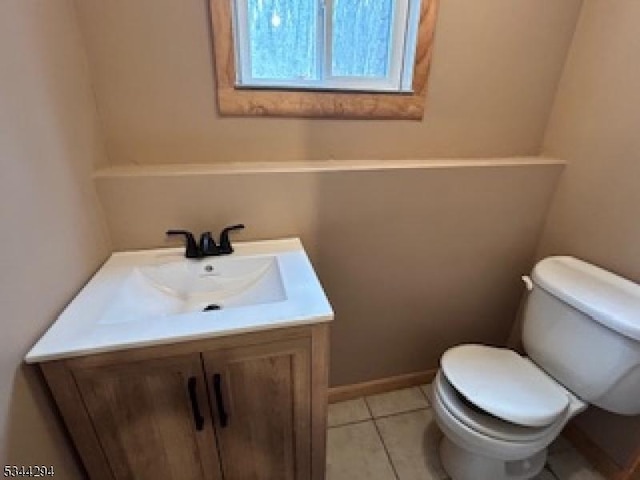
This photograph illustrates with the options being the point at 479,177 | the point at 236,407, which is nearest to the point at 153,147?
the point at 236,407

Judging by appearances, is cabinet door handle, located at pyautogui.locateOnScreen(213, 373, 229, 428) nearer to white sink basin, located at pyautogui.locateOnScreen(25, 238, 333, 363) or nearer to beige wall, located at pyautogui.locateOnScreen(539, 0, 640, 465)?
white sink basin, located at pyautogui.locateOnScreen(25, 238, 333, 363)

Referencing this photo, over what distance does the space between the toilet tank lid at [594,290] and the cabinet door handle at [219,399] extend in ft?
3.63

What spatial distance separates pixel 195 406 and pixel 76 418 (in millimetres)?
272

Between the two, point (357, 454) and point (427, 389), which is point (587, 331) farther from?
point (357, 454)

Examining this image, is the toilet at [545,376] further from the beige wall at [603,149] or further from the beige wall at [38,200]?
the beige wall at [38,200]

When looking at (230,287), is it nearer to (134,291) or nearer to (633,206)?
(134,291)

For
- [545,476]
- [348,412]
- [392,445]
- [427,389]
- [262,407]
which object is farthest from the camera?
[427,389]

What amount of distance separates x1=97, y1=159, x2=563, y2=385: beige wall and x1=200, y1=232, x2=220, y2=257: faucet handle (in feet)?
0.22

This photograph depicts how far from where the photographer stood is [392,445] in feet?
4.90

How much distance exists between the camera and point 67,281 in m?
0.96

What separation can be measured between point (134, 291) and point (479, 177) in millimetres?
1275

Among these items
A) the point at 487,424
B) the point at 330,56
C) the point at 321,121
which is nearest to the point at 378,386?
the point at 487,424

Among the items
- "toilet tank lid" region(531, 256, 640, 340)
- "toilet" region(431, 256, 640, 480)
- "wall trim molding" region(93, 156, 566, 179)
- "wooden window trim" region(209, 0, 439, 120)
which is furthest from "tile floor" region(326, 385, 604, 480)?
"wooden window trim" region(209, 0, 439, 120)

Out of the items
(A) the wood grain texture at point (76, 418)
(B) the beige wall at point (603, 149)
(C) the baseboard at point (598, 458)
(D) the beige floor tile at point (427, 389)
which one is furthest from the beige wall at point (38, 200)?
(C) the baseboard at point (598, 458)
